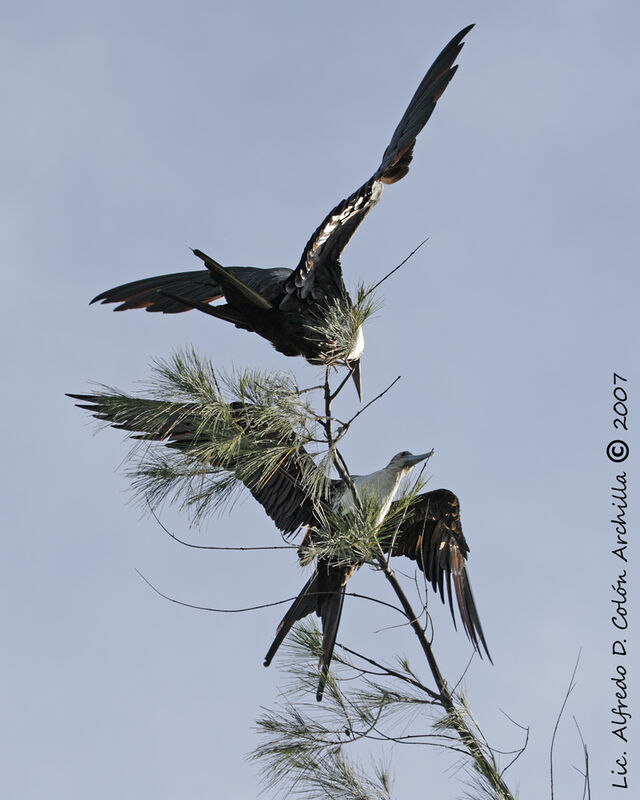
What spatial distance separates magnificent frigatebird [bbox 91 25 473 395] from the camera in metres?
3.37

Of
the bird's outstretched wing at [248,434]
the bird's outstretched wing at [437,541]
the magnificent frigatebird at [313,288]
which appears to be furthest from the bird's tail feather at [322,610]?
the magnificent frigatebird at [313,288]

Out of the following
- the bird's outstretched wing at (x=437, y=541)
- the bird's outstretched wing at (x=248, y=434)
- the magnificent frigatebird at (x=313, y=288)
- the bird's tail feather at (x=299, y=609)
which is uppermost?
the magnificent frigatebird at (x=313, y=288)

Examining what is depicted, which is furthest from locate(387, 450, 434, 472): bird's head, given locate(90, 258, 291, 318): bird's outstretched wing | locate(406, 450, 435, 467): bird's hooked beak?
locate(90, 258, 291, 318): bird's outstretched wing

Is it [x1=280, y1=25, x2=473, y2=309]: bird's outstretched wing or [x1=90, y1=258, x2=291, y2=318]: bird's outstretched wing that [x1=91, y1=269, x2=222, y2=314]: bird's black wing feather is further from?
[x1=280, y1=25, x2=473, y2=309]: bird's outstretched wing

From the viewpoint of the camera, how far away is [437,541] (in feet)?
13.6

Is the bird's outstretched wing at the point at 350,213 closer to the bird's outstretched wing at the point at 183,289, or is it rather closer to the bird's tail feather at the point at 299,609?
the bird's outstretched wing at the point at 183,289

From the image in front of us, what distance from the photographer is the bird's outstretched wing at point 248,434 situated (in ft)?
10.3

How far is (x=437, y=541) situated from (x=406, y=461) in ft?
1.63

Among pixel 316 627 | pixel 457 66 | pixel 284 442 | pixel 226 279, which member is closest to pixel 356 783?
pixel 316 627

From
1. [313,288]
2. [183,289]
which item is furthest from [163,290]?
[313,288]

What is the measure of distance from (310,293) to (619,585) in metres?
1.69

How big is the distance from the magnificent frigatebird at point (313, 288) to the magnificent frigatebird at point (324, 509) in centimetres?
37

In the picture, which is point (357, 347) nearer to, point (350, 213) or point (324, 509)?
point (350, 213)

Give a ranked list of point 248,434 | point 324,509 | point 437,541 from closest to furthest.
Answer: point 248,434 < point 324,509 < point 437,541
